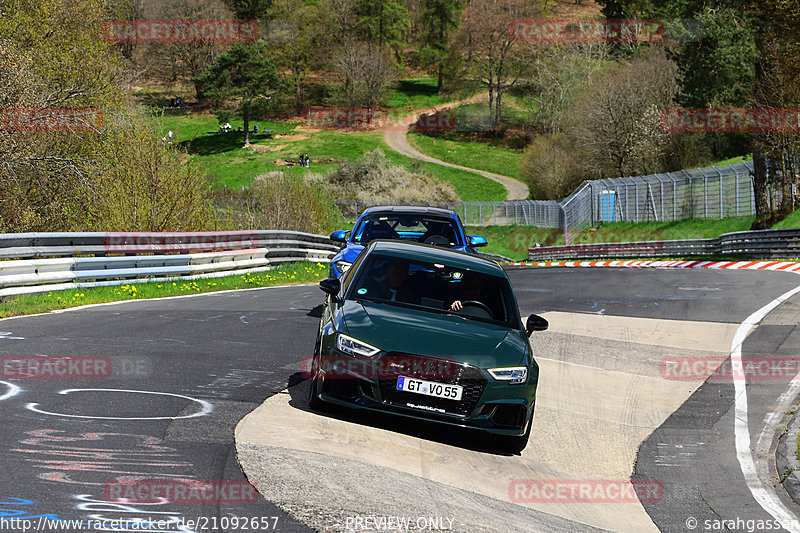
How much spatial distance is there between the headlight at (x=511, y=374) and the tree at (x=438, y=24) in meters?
126

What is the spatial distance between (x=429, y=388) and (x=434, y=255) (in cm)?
212

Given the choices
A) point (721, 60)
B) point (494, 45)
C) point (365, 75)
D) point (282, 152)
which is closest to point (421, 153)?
point (365, 75)

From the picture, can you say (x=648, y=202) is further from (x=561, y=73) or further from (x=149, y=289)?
(x=561, y=73)

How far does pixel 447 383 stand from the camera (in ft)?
24.4

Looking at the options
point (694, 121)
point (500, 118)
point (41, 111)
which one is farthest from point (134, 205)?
point (500, 118)

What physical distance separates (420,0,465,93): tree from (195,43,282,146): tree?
29028 millimetres

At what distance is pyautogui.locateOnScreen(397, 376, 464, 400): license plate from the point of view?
739 cm
